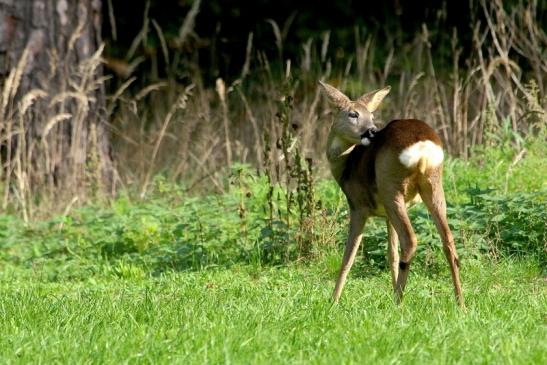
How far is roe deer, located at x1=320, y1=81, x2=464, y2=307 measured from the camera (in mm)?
5859

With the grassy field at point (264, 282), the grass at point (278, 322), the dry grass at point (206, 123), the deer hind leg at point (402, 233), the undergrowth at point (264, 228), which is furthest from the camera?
the dry grass at point (206, 123)

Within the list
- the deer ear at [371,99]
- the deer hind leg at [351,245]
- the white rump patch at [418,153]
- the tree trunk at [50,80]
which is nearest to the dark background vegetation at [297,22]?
the tree trunk at [50,80]

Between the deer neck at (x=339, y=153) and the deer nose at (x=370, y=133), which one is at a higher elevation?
the deer nose at (x=370, y=133)

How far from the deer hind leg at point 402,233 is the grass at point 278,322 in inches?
4.9

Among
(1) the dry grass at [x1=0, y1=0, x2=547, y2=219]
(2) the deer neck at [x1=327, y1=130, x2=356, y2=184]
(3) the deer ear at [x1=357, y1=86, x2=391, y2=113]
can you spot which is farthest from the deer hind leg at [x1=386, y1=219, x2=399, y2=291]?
(1) the dry grass at [x1=0, y1=0, x2=547, y2=219]

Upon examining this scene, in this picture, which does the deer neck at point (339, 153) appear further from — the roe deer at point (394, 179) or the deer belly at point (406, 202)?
the deer belly at point (406, 202)

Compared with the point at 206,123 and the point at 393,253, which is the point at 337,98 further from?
the point at 206,123

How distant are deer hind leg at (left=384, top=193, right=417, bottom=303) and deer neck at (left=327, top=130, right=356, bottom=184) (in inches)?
25.8

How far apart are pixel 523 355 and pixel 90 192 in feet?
20.7

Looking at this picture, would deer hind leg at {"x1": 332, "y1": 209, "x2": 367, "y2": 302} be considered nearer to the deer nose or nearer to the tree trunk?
the deer nose

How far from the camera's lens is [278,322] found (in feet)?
17.5

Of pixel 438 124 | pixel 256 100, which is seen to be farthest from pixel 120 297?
pixel 256 100

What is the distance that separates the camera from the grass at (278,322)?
4.76m

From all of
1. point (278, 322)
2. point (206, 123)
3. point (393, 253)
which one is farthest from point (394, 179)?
point (206, 123)
